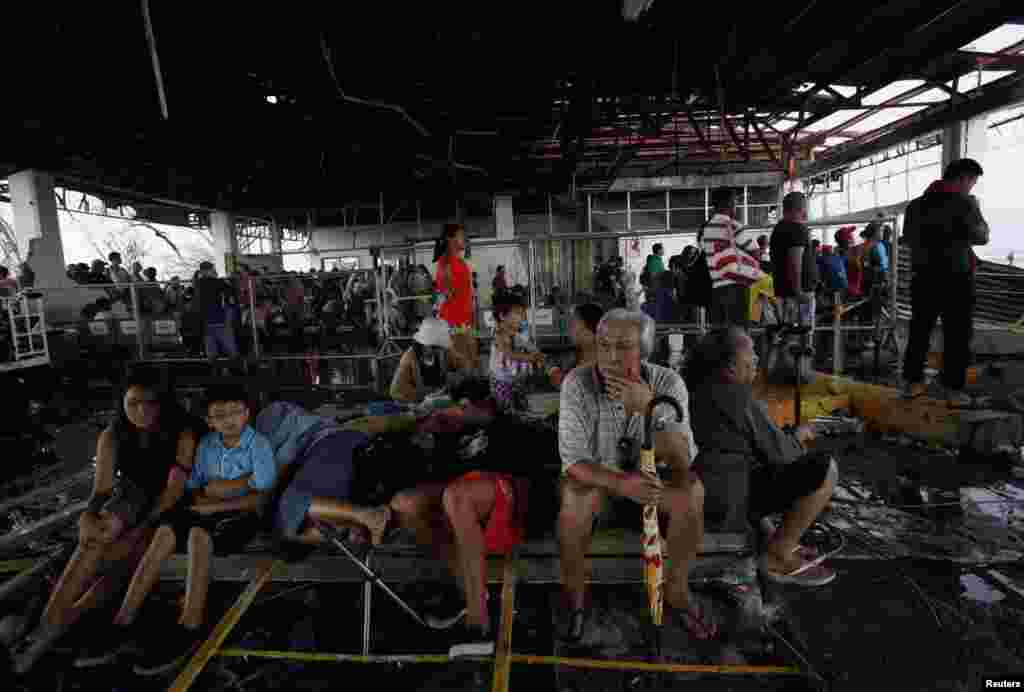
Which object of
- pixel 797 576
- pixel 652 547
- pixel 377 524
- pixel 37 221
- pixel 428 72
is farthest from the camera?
pixel 37 221

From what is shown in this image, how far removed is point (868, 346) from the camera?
8.59m

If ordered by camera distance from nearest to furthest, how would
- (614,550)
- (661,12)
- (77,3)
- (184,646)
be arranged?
(184,646) → (614,550) → (77,3) → (661,12)

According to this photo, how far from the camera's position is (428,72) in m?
7.25

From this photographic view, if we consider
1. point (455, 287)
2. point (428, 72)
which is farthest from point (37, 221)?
point (455, 287)

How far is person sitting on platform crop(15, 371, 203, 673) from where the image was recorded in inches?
104

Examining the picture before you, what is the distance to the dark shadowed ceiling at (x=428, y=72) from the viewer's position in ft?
19.0

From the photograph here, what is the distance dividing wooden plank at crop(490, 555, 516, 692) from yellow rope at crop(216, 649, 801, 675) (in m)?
0.05

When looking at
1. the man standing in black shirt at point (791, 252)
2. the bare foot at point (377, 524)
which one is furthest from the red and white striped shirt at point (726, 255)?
the bare foot at point (377, 524)

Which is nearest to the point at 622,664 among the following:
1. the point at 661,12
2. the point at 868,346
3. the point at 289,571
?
the point at 289,571

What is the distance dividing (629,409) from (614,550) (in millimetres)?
861

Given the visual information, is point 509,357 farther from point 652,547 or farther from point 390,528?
point 652,547

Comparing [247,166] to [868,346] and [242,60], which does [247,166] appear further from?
[868,346]

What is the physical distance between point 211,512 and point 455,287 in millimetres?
3211

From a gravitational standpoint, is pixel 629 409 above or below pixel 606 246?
below
